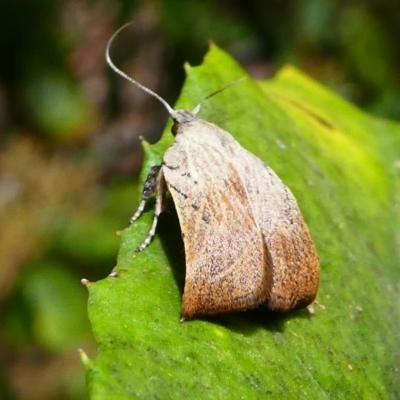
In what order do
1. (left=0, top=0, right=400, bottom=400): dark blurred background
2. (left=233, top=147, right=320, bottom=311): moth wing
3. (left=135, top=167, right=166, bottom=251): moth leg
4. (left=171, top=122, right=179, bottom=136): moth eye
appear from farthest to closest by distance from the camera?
(left=0, top=0, right=400, bottom=400): dark blurred background < (left=171, top=122, right=179, bottom=136): moth eye < (left=135, top=167, right=166, bottom=251): moth leg < (left=233, top=147, right=320, bottom=311): moth wing

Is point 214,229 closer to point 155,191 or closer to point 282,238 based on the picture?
point 282,238

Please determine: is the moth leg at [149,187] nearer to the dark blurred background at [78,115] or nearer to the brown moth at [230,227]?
the brown moth at [230,227]

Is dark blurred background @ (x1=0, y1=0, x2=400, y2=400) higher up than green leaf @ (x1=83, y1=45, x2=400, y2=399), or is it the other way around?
green leaf @ (x1=83, y1=45, x2=400, y2=399)

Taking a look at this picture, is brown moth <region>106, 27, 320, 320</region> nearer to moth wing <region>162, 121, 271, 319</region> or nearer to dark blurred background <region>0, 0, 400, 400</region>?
moth wing <region>162, 121, 271, 319</region>

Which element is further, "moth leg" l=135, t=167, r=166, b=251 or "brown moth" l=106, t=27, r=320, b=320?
"moth leg" l=135, t=167, r=166, b=251

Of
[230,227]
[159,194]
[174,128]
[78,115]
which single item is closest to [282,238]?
[230,227]

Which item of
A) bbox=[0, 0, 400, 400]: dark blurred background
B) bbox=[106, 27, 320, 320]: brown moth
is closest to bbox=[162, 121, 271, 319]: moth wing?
bbox=[106, 27, 320, 320]: brown moth

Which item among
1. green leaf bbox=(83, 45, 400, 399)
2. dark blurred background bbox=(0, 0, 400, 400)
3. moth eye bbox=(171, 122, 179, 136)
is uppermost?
moth eye bbox=(171, 122, 179, 136)
